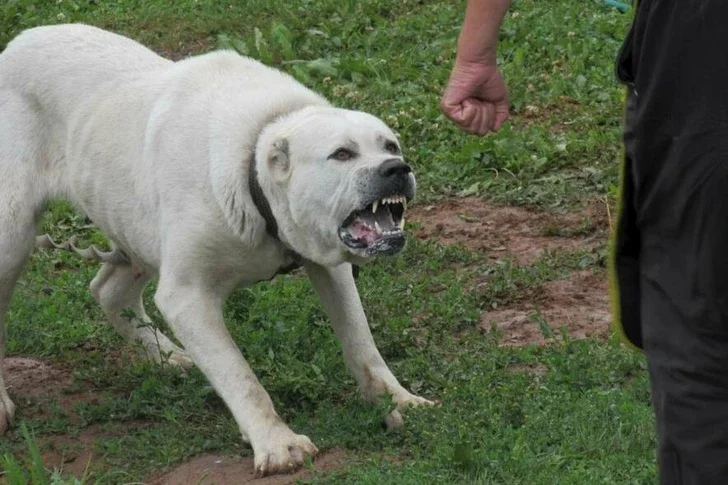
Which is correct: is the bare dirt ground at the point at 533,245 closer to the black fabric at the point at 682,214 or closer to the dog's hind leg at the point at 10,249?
the dog's hind leg at the point at 10,249

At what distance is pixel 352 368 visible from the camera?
212 inches

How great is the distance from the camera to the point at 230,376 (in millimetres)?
4961

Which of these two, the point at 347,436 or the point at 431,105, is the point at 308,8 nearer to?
the point at 431,105

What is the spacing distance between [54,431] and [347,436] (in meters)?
1.24

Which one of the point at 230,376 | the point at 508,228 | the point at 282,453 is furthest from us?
the point at 508,228

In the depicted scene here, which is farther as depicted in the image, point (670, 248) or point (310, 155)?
point (310, 155)

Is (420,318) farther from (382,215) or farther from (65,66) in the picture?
(65,66)

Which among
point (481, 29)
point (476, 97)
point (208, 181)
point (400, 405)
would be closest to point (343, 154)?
point (208, 181)

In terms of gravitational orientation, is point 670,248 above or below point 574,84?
above

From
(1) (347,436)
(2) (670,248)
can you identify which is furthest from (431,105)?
(2) (670,248)

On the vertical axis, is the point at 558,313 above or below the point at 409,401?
below

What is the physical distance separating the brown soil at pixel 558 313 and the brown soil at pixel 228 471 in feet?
4.77

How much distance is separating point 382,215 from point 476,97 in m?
1.46

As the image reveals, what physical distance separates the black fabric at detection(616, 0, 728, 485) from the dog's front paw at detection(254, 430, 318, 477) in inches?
87.3
